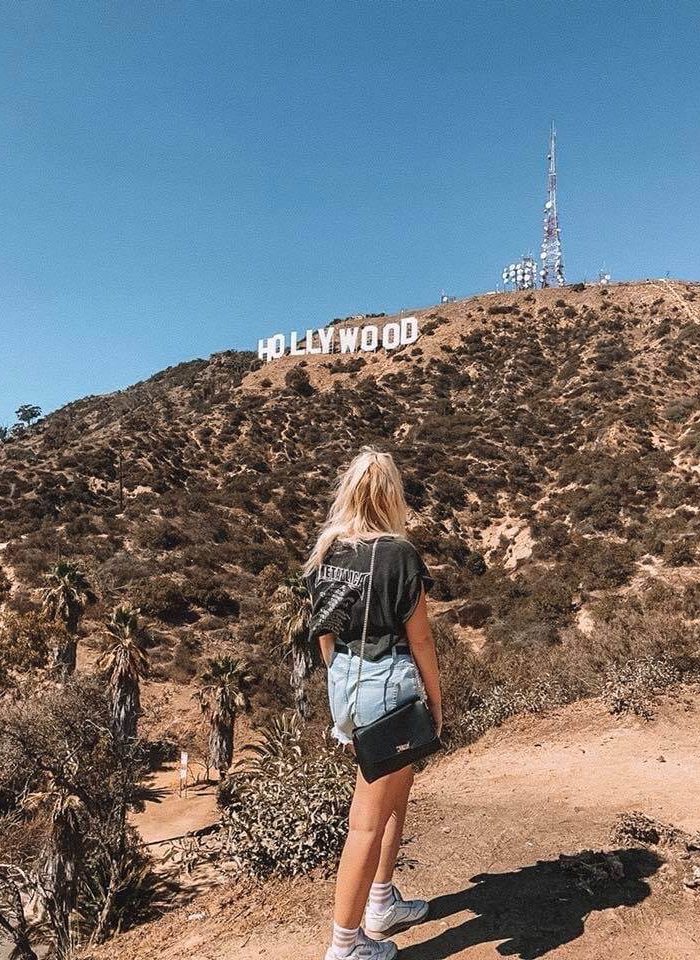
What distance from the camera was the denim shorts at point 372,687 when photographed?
3.12 m

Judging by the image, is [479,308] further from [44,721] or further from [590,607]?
[44,721]

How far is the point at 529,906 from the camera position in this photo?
424 cm

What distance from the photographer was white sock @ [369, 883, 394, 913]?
3.68 m

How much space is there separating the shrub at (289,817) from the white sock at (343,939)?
222cm

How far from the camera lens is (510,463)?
150 ft

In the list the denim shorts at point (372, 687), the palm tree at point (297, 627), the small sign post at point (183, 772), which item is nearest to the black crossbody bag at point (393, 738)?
the denim shorts at point (372, 687)

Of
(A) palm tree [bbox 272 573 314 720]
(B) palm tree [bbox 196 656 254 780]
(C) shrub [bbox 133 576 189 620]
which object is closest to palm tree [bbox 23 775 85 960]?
(A) palm tree [bbox 272 573 314 720]

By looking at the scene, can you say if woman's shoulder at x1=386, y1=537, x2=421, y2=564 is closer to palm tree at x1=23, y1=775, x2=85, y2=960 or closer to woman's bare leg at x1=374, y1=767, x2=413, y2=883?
woman's bare leg at x1=374, y1=767, x2=413, y2=883

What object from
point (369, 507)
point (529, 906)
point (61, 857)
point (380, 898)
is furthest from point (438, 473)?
point (369, 507)

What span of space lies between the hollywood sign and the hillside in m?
1.93

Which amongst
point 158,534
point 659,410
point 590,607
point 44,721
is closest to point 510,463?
point 659,410

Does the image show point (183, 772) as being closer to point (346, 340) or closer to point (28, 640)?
point (28, 640)

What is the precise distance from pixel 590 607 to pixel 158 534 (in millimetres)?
22738

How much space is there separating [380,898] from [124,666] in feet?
53.1
